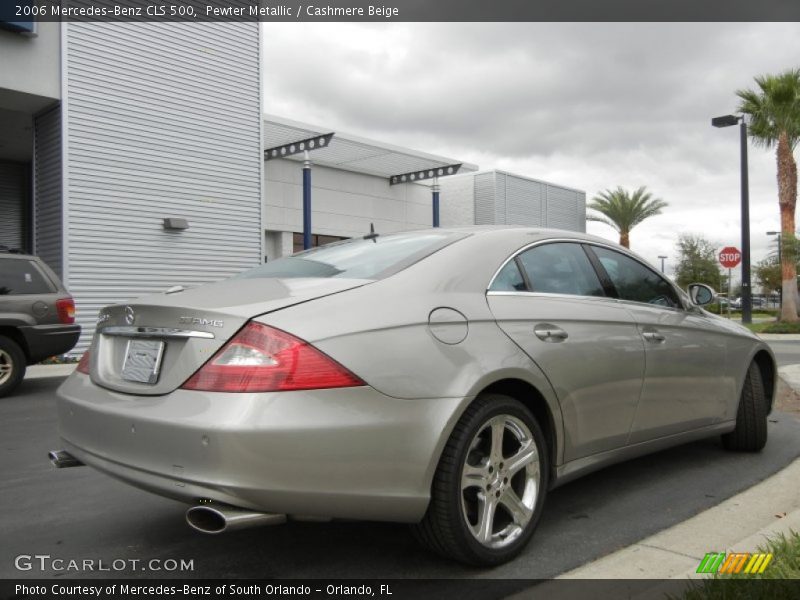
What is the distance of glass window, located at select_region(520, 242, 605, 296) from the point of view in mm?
3699

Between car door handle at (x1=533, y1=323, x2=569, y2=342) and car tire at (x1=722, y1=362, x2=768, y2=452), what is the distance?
7.14ft

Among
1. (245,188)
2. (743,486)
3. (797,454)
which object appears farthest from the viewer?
(245,188)

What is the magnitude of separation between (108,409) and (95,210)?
12.4m

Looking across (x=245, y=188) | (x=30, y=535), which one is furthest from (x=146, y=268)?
Result: (x=30, y=535)

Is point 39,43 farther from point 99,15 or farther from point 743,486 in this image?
point 743,486

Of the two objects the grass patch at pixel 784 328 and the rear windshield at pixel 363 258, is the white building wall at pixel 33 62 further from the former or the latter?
the grass patch at pixel 784 328

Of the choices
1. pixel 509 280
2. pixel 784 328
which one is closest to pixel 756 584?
pixel 509 280

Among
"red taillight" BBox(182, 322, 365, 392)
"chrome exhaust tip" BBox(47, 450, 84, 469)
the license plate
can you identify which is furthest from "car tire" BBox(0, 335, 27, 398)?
"red taillight" BBox(182, 322, 365, 392)

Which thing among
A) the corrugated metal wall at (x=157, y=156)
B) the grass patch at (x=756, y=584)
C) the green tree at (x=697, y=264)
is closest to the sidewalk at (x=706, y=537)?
the grass patch at (x=756, y=584)

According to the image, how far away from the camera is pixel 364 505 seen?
2701 millimetres

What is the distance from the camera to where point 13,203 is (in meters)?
19.1

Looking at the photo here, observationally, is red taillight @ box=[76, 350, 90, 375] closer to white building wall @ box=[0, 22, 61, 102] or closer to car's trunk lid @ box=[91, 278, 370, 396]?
car's trunk lid @ box=[91, 278, 370, 396]

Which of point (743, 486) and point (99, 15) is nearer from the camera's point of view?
point (743, 486)

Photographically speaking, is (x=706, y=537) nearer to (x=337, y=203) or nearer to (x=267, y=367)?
(x=267, y=367)
